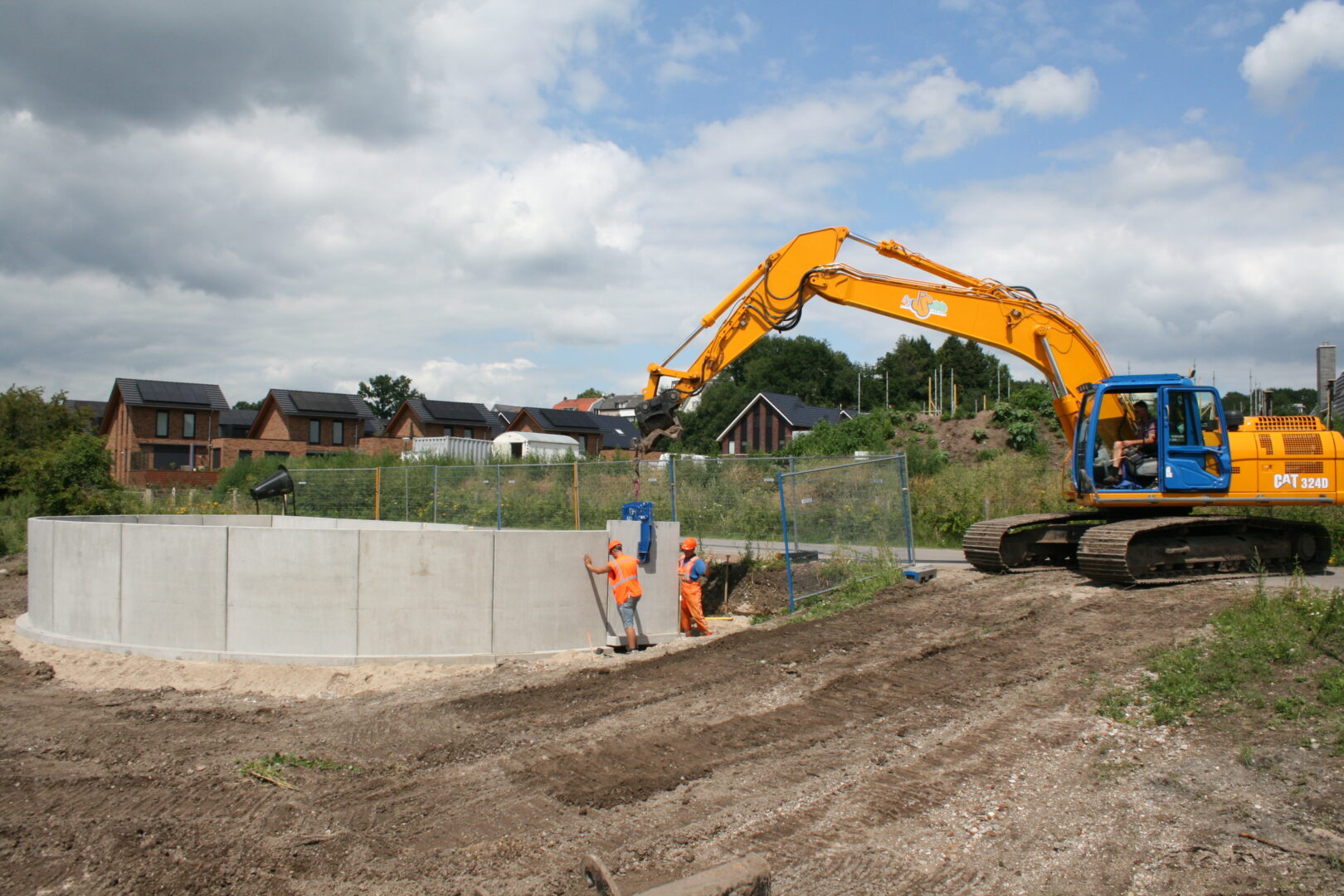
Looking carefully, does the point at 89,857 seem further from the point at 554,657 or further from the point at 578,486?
the point at 578,486

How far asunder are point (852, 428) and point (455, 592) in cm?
2641

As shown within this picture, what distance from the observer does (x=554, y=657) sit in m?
10.3

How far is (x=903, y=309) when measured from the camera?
12953 millimetres

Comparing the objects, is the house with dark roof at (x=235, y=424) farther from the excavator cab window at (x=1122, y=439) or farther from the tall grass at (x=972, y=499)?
the excavator cab window at (x=1122, y=439)

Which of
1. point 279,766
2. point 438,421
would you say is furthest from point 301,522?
point 438,421

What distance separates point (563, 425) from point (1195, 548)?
52.3 metres

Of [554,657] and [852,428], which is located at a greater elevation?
[852,428]

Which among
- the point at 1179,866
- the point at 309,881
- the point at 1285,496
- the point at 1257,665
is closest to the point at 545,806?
the point at 309,881

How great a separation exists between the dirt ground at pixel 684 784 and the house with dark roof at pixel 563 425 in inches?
1972

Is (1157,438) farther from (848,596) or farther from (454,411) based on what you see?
(454,411)

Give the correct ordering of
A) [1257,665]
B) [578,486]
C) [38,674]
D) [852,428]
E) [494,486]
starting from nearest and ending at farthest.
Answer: [1257,665] < [38,674] < [578,486] < [494,486] < [852,428]

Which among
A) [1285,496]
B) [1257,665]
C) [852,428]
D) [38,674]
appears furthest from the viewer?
[852,428]

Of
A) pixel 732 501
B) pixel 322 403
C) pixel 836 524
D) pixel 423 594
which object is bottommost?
pixel 423 594

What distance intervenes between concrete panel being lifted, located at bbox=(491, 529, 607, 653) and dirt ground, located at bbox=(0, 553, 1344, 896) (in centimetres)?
112
